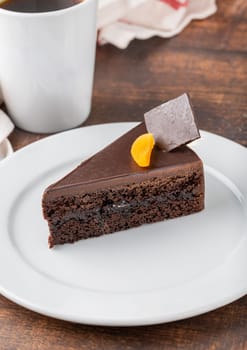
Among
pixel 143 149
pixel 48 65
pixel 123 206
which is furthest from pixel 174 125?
pixel 48 65

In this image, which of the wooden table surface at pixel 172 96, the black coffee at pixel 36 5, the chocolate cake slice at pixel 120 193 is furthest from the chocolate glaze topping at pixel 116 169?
the black coffee at pixel 36 5

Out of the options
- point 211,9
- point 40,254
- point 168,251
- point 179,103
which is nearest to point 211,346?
point 168,251

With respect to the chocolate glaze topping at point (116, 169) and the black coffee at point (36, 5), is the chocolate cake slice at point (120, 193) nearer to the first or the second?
the chocolate glaze topping at point (116, 169)

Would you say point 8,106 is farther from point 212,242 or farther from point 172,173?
point 212,242

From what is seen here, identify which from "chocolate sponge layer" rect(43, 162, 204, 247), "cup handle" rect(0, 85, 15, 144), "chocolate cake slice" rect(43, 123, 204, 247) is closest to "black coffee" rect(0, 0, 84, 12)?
"cup handle" rect(0, 85, 15, 144)

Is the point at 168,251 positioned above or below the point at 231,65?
above

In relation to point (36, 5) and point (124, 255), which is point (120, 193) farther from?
point (36, 5)

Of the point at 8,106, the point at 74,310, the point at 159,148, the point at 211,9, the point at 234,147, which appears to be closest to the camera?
the point at 74,310
